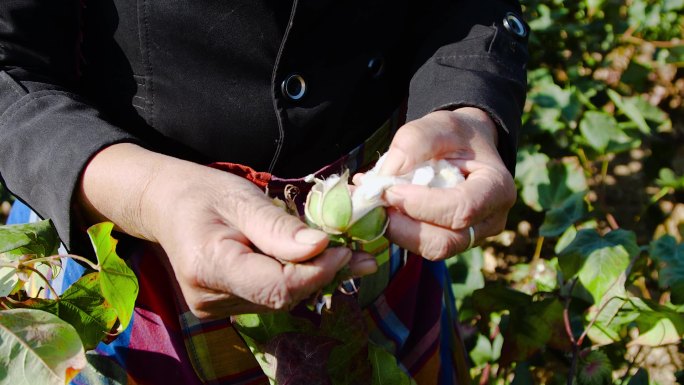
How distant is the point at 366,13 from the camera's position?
2.89 feet

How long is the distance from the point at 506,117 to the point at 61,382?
1.77ft

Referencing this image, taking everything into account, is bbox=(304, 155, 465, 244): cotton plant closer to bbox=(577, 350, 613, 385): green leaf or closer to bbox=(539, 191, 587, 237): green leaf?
bbox=(577, 350, 613, 385): green leaf

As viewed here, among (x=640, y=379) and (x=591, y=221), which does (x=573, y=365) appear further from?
(x=591, y=221)

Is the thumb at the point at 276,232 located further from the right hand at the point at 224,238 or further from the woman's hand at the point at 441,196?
the woman's hand at the point at 441,196

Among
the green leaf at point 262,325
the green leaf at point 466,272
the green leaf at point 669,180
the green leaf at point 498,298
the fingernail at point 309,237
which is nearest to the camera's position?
the fingernail at point 309,237

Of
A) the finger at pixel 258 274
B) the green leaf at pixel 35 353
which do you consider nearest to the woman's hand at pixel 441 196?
the finger at pixel 258 274

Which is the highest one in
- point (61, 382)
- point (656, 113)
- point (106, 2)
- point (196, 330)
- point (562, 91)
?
point (106, 2)

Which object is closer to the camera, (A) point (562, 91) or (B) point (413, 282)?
(B) point (413, 282)

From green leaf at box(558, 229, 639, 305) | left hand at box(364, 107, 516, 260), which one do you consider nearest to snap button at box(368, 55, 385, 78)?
left hand at box(364, 107, 516, 260)

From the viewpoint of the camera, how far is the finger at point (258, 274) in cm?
58

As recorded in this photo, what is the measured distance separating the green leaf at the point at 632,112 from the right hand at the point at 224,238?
1.30m

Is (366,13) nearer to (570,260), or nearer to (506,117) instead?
(506,117)

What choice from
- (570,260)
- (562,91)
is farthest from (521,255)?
(570,260)

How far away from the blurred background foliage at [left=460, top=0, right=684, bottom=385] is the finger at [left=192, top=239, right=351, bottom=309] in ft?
2.15
